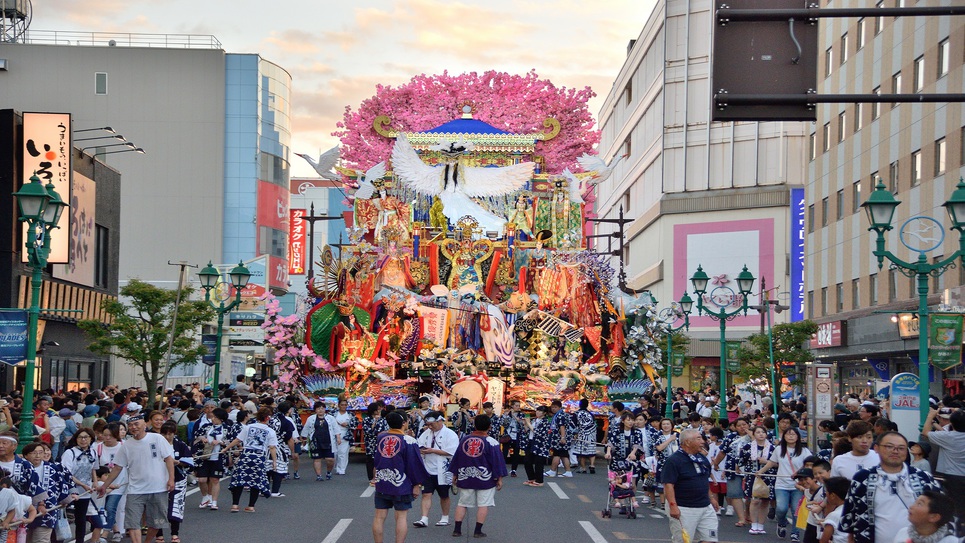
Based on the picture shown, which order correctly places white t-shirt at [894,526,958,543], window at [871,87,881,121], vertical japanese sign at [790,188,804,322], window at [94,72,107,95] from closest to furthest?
white t-shirt at [894,526,958,543] < window at [871,87,881,121] < vertical japanese sign at [790,188,804,322] < window at [94,72,107,95]

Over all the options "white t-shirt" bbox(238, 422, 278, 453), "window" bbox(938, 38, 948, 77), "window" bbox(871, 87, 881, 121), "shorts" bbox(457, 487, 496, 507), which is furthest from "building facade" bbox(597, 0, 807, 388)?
"shorts" bbox(457, 487, 496, 507)

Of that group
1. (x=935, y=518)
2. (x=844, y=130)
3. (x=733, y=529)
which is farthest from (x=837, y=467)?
(x=844, y=130)

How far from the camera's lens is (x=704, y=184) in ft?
218

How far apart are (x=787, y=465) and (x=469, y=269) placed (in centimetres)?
2071

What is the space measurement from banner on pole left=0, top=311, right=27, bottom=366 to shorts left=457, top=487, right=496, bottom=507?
663 cm

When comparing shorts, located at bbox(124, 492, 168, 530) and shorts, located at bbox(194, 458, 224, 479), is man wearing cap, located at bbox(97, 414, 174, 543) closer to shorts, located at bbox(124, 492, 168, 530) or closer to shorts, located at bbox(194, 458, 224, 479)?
shorts, located at bbox(124, 492, 168, 530)

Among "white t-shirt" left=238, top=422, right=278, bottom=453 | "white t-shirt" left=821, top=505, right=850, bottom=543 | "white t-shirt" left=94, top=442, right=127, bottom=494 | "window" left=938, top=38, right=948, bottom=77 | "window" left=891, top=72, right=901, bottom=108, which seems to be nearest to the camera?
"white t-shirt" left=821, top=505, right=850, bottom=543

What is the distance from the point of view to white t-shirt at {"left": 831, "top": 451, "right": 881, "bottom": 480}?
37.5 ft

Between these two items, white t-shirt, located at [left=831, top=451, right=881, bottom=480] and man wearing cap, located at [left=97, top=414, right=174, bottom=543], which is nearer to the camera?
white t-shirt, located at [left=831, top=451, right=881, bottom=480]

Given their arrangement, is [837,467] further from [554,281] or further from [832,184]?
→ [832,184]

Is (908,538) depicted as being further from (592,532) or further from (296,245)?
(296,245)

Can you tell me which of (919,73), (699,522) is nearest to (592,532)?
(699,522)

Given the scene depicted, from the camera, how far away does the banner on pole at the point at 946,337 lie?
714 inches

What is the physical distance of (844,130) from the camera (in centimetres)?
4497
